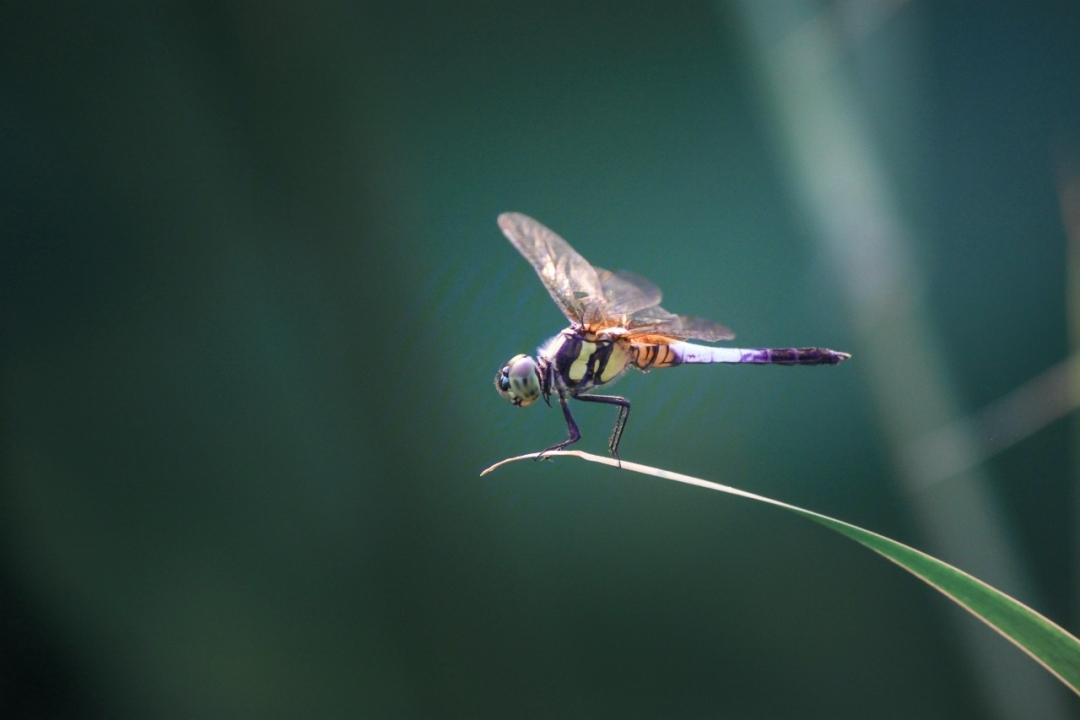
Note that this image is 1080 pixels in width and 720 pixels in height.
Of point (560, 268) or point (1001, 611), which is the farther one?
point (560, 268)

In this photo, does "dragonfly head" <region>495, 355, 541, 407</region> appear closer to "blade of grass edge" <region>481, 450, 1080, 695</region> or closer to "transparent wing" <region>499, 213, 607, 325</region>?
"transparent wing" <region>499, 213, 607, 325</region>

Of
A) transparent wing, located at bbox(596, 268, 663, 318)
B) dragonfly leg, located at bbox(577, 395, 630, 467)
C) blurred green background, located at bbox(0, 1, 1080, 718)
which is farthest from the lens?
blurred green background, located at bbox(0, 1, 1080, 718)

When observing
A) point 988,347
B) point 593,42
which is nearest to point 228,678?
point 593,42

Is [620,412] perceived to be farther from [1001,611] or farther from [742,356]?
[1001,611]

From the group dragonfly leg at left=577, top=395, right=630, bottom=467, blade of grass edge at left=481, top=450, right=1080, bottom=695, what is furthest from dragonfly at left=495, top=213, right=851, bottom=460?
blade of grass edge at left=481, top=450, right=1080, bottom=695

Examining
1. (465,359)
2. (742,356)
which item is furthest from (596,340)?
(465,359)

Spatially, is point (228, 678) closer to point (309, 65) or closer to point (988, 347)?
point (309, 65)

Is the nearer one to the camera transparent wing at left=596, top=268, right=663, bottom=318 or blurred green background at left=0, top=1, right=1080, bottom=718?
transparent wing at left=596, top=268, right=663, bottom=318
